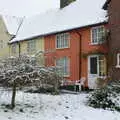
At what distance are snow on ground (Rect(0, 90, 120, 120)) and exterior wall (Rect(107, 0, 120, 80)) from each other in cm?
716

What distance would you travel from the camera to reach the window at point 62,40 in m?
32.4

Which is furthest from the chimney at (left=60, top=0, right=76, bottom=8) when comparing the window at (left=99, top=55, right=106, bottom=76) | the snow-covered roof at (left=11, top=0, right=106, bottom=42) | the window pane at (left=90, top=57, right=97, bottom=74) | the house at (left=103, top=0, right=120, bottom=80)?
the house at (left=103, top=0, right=120, bottom=80)

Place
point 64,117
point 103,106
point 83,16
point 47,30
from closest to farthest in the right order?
1. point 64,117
2. point 103,106
3. point 83,16
4. point 47,30

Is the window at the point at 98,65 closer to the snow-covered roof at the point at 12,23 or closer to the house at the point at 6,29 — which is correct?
the house at the point at 6,29

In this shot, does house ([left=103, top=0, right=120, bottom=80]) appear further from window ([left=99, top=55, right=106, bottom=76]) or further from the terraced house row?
window ([left=99, top=55, right=106, bottom=76])

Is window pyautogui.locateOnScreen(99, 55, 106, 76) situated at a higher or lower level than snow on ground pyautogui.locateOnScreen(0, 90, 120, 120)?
higher

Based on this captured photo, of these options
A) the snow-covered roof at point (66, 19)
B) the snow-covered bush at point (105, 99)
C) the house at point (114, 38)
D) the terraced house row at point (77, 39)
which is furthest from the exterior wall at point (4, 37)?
the snow-covered bush at point (105, 99)

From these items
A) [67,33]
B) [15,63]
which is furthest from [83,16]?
[15,63]

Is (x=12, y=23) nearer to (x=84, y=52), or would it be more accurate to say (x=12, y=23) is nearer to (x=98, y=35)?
(x=84, y=52)

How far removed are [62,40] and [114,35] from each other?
25.7 ft

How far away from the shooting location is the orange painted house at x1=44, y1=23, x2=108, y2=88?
28641 mm

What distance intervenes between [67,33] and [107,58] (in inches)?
232

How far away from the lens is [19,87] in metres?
15.3

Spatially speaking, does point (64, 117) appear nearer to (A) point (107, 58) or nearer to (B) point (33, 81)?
(B) point (33, 81)
